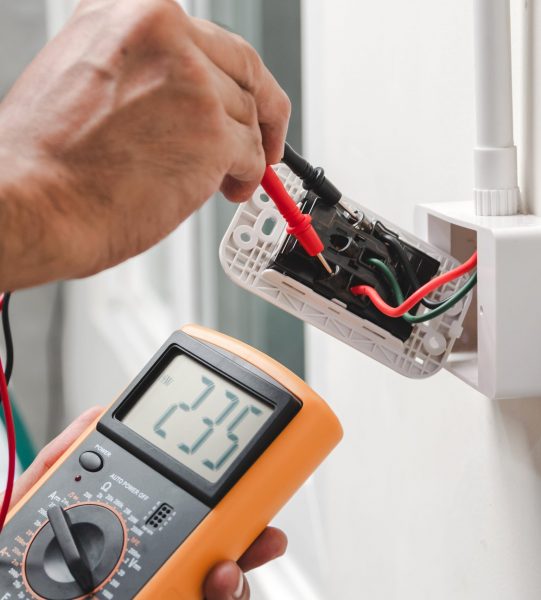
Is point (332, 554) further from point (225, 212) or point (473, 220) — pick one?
point (225, 212)

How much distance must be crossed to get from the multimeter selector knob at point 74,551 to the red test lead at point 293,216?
0.79 ft

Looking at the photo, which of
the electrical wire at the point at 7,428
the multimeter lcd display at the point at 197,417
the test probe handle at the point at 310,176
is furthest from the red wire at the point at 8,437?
the test probe handle at the point at 310,176

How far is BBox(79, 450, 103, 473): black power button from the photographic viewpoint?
658 mm

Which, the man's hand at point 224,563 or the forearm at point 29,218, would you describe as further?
the man's hand at point 224,563

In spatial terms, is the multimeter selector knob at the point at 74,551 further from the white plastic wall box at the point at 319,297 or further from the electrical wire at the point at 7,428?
the white plastic wall box at the point at 319,297

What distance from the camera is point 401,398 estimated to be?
732 mm

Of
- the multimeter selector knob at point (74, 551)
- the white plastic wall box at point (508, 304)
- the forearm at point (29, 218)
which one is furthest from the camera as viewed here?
the multimeter selector knob at point (74, 551)

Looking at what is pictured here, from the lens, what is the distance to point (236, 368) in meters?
0.66

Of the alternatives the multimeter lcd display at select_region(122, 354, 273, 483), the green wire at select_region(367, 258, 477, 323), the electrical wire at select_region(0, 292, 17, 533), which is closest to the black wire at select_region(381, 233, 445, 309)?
the green wire at select_region(367, 258, 477, 323)

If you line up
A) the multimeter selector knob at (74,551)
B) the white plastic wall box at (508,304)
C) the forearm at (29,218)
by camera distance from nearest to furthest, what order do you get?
the forearm at (29,218)
the white plastic wall box at (508,304)
the multimeter selector knob at (74,551)

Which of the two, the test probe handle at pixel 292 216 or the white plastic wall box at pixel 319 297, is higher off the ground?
the test probe handle at pixel 292 216

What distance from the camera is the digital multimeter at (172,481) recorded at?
596 millimetres

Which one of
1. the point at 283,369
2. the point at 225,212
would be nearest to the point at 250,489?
the point at 283,369

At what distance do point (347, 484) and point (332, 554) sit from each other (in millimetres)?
100
